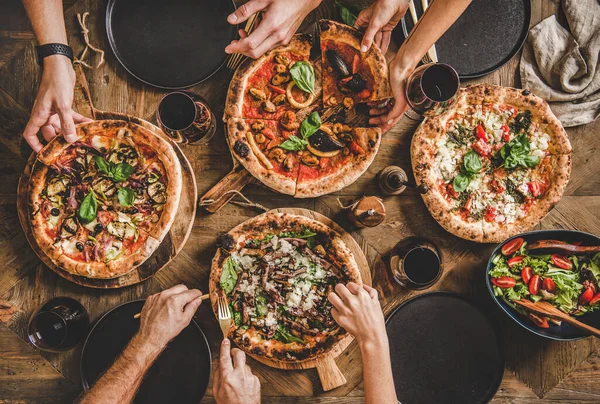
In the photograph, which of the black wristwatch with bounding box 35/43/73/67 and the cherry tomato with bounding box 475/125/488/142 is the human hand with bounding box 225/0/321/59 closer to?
the black wristwatch with bounding box 35/43/73/67

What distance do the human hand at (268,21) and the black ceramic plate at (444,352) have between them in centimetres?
240

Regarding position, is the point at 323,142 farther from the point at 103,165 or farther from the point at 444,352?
the point at 444,352

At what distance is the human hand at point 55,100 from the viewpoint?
10.4 feet

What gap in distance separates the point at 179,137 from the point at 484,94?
8.62 ft

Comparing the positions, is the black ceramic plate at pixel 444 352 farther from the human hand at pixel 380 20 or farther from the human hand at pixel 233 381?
the human hand at pixel 380 20

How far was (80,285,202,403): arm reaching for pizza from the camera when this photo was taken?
325 cm

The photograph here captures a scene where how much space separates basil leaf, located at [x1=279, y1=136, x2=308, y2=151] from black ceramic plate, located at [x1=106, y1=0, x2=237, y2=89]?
0.91 meters

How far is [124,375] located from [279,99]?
2532mm

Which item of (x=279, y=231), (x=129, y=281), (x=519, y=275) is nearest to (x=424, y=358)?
(x=519, y=275)

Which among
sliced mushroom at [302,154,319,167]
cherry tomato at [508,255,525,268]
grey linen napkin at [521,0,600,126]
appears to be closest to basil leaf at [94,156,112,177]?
sliced mushroom at [302,154,319,167]

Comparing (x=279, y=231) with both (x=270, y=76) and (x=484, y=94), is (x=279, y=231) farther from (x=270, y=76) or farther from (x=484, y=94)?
(x=484, y=94)

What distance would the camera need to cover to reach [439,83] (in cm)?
319

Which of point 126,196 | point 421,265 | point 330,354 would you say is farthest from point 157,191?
point 421,265

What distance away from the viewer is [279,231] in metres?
3.54
